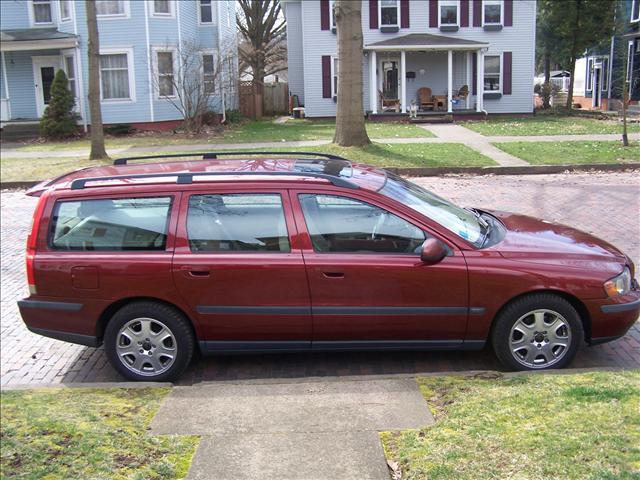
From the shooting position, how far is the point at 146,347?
17.3ft

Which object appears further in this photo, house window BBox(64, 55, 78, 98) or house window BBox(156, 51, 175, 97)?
house window BBox(64, 55, 78, 98)

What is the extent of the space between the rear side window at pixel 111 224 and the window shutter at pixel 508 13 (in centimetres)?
2993

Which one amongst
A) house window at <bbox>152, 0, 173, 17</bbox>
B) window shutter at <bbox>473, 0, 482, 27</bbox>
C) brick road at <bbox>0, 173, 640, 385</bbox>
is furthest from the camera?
window shutter at <bbox>473, 0, 482, 27</bbox>

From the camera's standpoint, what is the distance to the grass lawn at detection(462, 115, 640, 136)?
2264 centimetres

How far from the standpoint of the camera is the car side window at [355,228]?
16.9ft

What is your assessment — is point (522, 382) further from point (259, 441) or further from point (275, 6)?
point (275, 6)

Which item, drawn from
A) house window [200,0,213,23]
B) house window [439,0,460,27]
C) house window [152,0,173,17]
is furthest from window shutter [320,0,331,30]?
house window [152,0,173,17]

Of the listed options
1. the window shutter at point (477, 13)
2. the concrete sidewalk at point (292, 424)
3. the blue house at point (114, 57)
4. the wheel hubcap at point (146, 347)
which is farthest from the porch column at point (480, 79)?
the concrete sidewalk at point (292, 424)

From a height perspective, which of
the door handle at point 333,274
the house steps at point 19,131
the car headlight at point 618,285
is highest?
the house steps at point 19,131

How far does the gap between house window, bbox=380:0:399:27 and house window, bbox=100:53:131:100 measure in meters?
12.0

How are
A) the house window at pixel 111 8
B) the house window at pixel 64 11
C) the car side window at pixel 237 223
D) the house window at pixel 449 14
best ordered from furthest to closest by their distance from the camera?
1. the house window at pixel 449 14
2. the house window at pixel 64 11
3. the house window at pixel 111 8
4. the car side window at pixel 237 223

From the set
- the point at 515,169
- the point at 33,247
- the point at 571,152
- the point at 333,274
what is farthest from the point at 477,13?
the point at 33,247

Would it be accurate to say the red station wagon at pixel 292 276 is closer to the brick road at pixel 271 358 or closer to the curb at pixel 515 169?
the brick road at pixel 271 358

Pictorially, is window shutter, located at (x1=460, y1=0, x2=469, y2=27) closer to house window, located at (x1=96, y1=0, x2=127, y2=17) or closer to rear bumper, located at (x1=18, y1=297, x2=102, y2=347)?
house window, located at (x1=96, y1=0, x2=127, y2=17)
